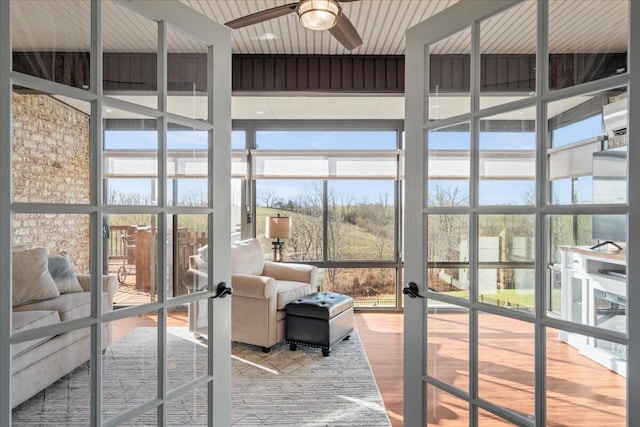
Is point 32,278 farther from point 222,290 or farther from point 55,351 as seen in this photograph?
point 222,290

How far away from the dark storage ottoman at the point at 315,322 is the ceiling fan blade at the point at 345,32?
2.24 meters

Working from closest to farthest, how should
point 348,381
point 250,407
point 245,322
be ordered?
point 250,407 → point 348,381 → point 245,322

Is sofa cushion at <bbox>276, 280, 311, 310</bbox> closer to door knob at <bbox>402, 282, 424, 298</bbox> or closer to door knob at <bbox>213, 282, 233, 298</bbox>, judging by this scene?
door knob at <bbox>213, 282, 233, 298</bbox>

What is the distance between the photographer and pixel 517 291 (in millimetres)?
1305

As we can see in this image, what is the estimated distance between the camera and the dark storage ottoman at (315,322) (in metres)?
3.33

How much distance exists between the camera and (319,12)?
1896 millimetres

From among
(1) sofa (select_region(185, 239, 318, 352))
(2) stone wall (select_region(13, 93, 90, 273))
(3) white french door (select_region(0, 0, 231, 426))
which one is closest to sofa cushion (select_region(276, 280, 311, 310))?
(1) sofa (select_region(185, 239, 318, 352))

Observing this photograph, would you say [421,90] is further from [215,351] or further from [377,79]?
[377,79]

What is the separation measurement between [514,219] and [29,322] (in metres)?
1.63

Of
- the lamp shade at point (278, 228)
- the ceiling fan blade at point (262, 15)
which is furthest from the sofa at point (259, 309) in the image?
the ceiling fan blade at point (262, 15)

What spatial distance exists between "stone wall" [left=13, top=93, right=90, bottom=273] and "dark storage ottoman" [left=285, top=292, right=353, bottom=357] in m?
2.39

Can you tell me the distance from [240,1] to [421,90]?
5.64 ft

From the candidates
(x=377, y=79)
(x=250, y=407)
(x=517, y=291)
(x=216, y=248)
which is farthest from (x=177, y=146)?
(x=377, y=79)

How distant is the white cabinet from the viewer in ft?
3.57
